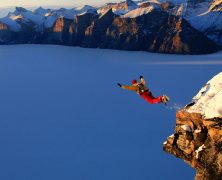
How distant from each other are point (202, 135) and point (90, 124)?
2480cm

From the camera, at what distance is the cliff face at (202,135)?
1725cm

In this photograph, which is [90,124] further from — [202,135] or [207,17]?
[207,17]

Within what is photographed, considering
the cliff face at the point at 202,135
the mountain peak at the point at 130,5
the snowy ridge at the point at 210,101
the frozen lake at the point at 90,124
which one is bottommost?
the mountain peak at the point at 130,5

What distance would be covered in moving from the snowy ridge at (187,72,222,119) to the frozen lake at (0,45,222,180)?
420 centimetres

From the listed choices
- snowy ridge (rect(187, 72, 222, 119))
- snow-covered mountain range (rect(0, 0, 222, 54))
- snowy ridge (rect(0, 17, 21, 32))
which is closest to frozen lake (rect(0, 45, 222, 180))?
snowy ridge (rect(187, 72, 222, 119))

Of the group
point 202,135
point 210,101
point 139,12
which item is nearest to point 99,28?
point 139,12

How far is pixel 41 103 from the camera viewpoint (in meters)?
53.9

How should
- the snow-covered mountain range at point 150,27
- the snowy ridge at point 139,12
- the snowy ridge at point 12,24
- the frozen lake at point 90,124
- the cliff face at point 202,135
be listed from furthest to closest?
the snowy ridge at point 12,24 < the snowy ridge at point 139,12 < the snow-covered mountain range at point 150,27 < the frozen lake at point 90,124 < the cliff face at point 202,135

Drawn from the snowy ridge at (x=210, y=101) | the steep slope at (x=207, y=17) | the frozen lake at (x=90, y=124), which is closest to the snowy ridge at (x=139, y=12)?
the steep slope at (x=207, y=17)

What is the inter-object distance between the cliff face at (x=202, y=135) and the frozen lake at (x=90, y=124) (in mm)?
4305

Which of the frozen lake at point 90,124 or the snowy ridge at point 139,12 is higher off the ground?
the frozen lake at point 90,124

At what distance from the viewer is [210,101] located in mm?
18406

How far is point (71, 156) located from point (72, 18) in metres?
131

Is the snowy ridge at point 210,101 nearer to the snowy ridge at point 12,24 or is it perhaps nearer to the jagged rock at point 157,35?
the jagged rock at point 157,35
